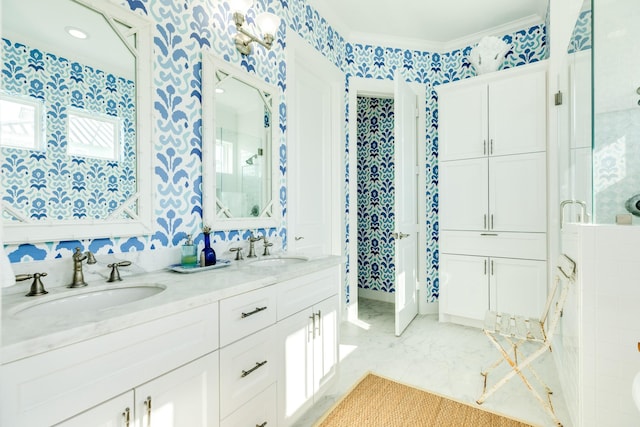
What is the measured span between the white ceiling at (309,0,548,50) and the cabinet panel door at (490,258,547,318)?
2386 mm

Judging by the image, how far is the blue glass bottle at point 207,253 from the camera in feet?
5.51

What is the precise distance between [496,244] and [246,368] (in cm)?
268

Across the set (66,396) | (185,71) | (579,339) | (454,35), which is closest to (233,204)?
(185,71)

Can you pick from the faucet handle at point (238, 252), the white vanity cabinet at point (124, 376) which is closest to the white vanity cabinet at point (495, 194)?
the faucet handle at point (238, 252)

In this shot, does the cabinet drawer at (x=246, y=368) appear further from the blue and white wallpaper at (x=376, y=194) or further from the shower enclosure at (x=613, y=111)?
the blue and white wallpaper at (x=376, y=194)

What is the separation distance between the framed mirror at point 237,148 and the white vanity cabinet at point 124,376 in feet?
2.69

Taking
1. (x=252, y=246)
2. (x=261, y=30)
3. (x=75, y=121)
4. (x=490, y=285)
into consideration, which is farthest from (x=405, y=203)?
(x=75, y=121)

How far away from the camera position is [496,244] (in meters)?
3.10

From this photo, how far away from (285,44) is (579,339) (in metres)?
2.63

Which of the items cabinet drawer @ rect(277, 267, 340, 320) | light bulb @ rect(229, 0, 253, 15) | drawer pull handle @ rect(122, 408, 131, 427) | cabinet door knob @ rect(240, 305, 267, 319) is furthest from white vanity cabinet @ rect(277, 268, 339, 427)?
light bulb @ rect(229, 0, 253, 15)

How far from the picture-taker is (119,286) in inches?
50.7

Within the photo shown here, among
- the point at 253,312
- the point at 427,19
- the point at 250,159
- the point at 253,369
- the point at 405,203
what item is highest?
the point at 427,19

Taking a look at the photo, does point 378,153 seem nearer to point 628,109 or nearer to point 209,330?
point 628,109

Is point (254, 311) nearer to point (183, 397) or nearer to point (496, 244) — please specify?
point (183, 397)
